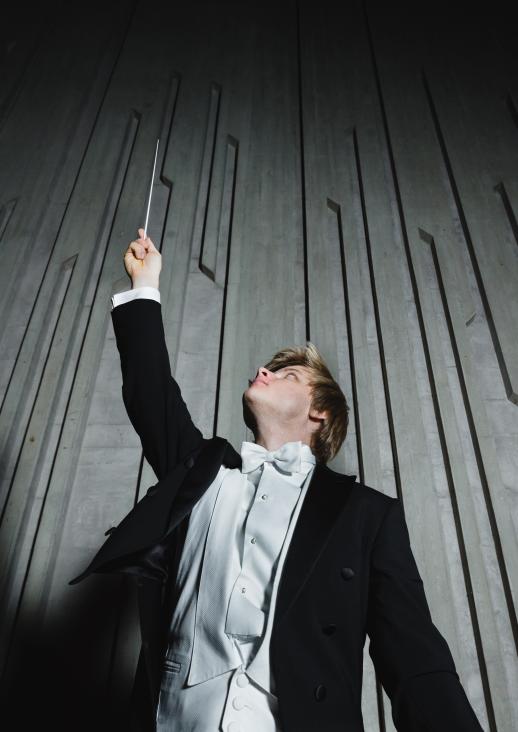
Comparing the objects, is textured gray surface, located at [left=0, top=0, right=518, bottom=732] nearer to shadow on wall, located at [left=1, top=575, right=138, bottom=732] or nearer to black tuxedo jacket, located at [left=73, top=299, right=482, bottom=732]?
shadow on wall, located at [left=1, top=575, right=138, bottom=732]

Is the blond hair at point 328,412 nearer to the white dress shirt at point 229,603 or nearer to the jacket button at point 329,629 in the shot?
the white dress shirt at point 229,603

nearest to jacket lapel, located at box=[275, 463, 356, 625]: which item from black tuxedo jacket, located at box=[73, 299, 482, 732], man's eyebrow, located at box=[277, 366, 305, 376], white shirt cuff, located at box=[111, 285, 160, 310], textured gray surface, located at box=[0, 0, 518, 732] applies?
black tuxedo jacket, located at box=[73, 299, 482, 732]

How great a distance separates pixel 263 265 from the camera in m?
2.35

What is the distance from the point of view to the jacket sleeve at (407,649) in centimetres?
84

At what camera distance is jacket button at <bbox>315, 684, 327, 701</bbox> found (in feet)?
2.91

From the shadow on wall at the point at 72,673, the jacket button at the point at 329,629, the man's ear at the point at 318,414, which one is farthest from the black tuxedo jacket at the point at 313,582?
the shadow on wall at the point at 72,673

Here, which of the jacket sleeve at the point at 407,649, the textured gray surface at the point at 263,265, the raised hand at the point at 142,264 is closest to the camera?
the jacket sleeve at the point at 407,649

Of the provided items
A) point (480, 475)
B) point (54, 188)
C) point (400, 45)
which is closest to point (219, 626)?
point (480, 475)

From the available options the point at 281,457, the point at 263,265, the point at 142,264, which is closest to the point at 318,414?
the point at 281,457

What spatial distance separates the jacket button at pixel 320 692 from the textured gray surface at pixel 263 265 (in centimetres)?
78

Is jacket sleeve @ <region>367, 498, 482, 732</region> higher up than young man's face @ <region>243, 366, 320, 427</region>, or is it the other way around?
young man's face @ <region>243, 366, 320, 427</region>

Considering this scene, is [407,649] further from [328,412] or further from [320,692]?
[328,412]

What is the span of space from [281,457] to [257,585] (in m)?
0.30

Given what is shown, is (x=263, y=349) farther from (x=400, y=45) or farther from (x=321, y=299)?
(x=400, y=45)
